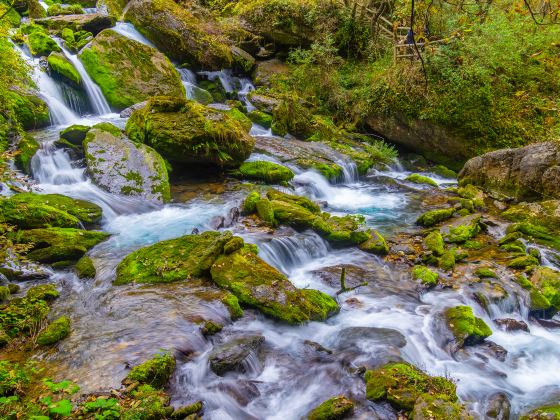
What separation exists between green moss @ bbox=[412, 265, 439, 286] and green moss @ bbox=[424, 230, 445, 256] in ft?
2.39

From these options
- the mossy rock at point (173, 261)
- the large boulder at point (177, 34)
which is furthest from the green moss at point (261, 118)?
the mossy rock at point (173, 261)

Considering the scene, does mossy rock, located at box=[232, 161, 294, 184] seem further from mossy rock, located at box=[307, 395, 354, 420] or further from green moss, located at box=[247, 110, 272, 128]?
mossy rock, located at box=[307, 395, 354, 420]

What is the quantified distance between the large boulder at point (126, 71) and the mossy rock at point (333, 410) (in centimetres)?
1225

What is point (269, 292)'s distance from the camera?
226 inches

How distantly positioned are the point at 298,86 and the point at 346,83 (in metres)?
2.06

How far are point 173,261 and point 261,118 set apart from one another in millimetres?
9641

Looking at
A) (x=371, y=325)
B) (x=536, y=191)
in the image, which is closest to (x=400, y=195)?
(x=536, y=191)

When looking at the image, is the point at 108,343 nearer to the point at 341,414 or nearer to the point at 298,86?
the point at 341,414

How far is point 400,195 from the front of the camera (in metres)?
11.7

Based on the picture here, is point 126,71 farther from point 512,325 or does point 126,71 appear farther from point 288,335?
point 512,325

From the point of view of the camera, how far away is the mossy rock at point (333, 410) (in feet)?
13.2

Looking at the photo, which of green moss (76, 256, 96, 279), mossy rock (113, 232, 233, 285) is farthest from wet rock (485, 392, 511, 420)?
green moss (76, 256, 96, 279)

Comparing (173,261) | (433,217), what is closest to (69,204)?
(173,261)

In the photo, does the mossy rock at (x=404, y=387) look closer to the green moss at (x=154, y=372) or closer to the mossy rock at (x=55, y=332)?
the green moss at (x=154, y=372)
